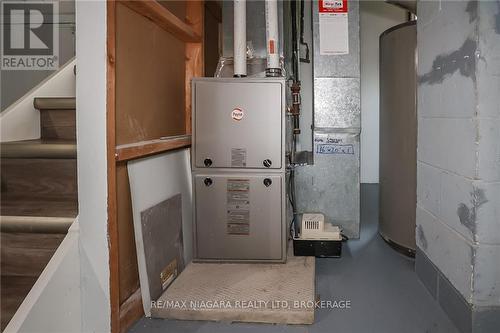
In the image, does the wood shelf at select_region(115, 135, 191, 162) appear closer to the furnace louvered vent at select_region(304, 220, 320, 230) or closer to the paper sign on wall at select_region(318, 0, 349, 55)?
the furnace louvered vent at select_region(304, 220, 320, 230)

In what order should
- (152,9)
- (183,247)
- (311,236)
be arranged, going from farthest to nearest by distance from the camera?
(311,236) → (183,247) → (152,9)

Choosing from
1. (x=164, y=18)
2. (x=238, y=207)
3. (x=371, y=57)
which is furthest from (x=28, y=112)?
(x=371, y=57)

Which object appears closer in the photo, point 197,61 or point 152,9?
point 152,9

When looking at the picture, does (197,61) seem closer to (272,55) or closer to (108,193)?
(272,55)

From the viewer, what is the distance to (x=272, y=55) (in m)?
2.42

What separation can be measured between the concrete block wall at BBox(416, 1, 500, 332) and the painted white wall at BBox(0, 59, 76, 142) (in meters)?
Answer: 2.13

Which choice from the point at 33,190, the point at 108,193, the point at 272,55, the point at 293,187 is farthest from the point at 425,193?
the point at 33,190

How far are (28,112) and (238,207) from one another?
1.29 m

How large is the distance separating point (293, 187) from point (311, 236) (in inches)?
21.5

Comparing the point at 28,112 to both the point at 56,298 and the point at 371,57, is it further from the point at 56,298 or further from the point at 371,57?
the point at 371,57

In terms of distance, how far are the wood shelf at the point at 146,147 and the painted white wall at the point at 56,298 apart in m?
0.35

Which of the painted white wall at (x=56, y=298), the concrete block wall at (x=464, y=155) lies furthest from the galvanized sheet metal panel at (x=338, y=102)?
the painted white wall at (x=56, y=298)

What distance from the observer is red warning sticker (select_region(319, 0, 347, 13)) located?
290 centimetres

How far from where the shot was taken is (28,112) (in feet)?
6.59
